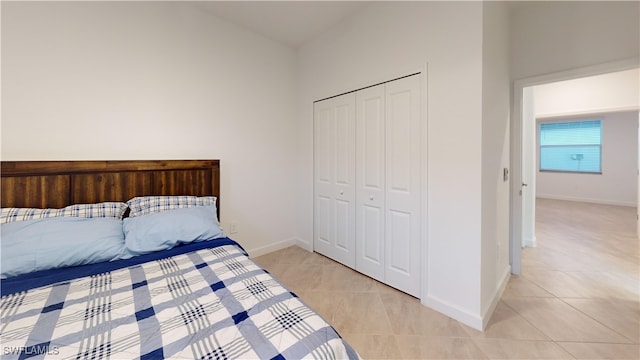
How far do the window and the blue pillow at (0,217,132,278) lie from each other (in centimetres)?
901

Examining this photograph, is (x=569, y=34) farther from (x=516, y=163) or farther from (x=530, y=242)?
(x=530, y=242)

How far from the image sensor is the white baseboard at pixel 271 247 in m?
3.02

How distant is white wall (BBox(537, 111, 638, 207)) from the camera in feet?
17.8

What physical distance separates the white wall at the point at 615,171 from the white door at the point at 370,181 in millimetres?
6831

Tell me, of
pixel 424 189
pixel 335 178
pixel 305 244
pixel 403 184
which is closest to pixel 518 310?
pixel 424 189

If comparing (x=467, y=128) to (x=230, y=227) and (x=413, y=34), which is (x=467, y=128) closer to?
(x=413, y=34)

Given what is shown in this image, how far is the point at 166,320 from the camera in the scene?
37.2 inches

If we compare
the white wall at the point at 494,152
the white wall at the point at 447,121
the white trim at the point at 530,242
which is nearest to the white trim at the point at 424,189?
the white wall at the point at 447,121

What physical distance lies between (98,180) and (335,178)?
2.15 meters

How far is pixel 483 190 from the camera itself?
5.81 ft

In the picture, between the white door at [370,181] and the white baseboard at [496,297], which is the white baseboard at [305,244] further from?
the white baseboard at [496,297]

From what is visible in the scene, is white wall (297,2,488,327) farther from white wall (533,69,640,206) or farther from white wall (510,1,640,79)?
white wall (533,69,640,206)

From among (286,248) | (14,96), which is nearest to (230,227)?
(286,248)

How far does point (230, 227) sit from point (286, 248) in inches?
34.0
